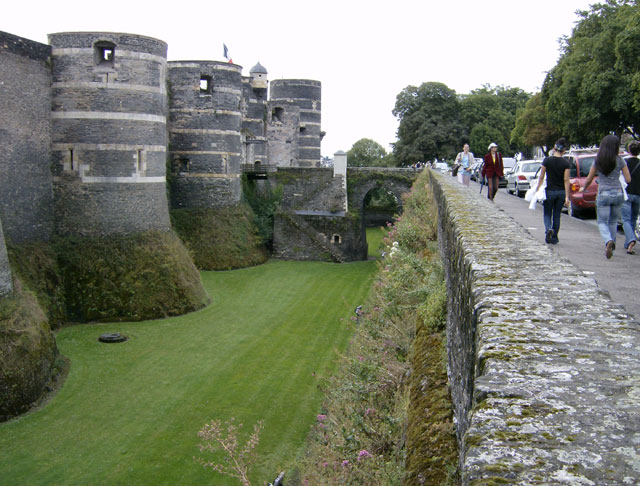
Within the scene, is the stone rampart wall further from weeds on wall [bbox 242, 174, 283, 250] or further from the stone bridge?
the stone bridge

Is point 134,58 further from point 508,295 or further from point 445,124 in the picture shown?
point 445,124

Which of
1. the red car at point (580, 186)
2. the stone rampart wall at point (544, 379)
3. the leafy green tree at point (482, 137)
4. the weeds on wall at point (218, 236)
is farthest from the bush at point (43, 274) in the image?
the leafy green tree at point (482, 137)

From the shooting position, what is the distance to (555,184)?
11.7 m

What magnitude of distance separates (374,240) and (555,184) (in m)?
35.5

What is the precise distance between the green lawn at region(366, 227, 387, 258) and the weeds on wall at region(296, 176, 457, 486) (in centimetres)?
2839

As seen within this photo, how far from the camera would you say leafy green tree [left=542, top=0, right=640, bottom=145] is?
25.9 meters

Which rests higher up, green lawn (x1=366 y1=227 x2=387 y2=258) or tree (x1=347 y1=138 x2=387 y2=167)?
tree (x1=347 y1=138 x2=387 y2=167)

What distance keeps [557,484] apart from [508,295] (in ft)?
6.46

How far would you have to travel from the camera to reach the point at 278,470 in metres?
12.4

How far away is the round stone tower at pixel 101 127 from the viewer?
72.1 ft

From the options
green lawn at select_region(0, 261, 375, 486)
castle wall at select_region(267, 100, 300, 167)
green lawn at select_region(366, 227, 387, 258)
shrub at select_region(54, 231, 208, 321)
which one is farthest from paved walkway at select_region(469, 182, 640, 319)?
castle wall at select_region(267, 100, 300, 167)

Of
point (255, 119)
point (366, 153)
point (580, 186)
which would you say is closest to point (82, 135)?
point (580, 186)

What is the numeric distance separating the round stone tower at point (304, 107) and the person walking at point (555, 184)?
35108mm

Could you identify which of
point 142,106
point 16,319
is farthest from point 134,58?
point 16,319
